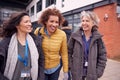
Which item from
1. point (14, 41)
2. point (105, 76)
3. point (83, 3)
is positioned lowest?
point (105, 76)

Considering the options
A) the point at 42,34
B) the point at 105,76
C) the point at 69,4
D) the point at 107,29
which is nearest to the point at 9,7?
the point at 69,4

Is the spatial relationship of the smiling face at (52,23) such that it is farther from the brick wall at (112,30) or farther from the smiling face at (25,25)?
the brick wall at (112,30)

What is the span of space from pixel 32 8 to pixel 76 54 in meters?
31.9

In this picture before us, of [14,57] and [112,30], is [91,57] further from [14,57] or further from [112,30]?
[112,30]

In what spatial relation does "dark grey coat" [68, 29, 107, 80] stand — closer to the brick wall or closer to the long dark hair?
the long dark hair

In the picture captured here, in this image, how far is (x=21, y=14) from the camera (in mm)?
3277

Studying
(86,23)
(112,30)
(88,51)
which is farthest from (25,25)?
(112,30)

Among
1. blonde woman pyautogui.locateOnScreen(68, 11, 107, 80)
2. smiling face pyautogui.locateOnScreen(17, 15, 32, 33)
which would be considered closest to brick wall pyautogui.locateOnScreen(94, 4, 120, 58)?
blonde woman pyautogui.locateOnScreen(68, 11, 107, 80)

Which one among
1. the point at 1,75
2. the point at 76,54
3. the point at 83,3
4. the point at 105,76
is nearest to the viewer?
the point at 1,75

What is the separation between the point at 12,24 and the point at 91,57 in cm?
129

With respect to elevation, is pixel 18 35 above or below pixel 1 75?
above

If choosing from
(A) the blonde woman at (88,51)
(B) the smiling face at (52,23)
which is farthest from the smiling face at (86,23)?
(B) the smiling face at (52,23)

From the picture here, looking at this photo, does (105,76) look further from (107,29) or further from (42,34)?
(107,29)

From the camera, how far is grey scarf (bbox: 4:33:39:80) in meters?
3.11
